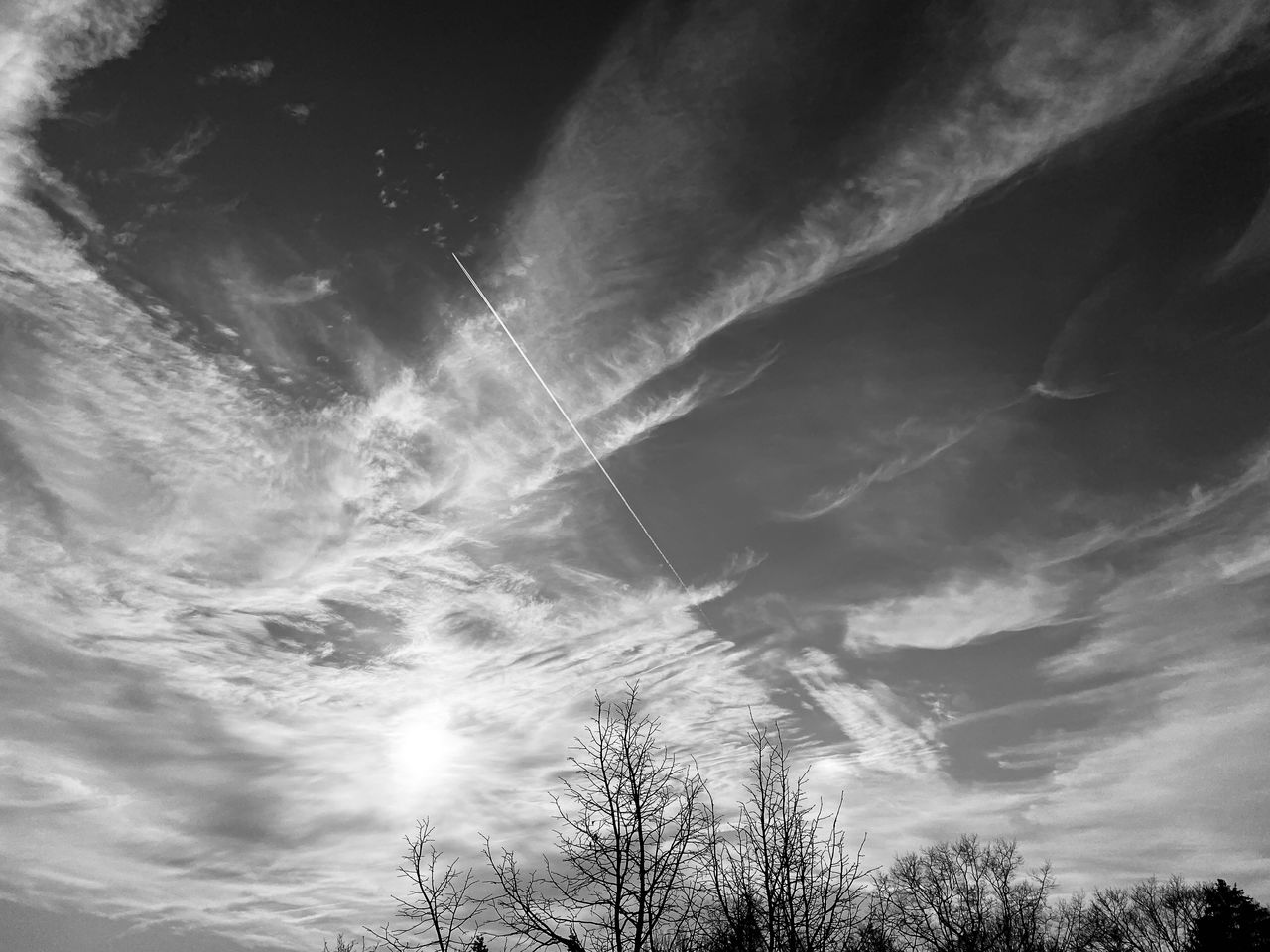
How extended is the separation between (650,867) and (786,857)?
242 centimetres

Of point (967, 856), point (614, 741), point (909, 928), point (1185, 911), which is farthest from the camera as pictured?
point (1185, 911)

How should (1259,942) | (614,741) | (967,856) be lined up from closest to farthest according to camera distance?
(614,741) → (967,856) → (1259,942)

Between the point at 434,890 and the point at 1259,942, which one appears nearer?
the point at 434,890

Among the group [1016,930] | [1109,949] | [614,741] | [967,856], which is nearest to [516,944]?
[614,741]

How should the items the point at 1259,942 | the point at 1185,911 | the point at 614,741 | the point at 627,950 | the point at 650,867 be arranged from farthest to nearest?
the point at 1185,911, the point at 1259,942, the point at 614,741, the point at 650,867, the point at 627,950

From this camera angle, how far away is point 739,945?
11195 millimetres

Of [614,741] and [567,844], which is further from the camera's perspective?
[614,741]

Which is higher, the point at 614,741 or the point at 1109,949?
the point at 614,741

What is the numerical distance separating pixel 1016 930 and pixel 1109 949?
21865 mm

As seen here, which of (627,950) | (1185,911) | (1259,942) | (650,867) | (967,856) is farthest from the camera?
(1185,911)

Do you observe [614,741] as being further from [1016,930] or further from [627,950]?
[1016,930]

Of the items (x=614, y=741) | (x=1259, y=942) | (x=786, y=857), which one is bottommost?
(x=1259, y=942)

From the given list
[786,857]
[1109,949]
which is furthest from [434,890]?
[1109,949]

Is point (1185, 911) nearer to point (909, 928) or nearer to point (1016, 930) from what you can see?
point (1016, 930)
